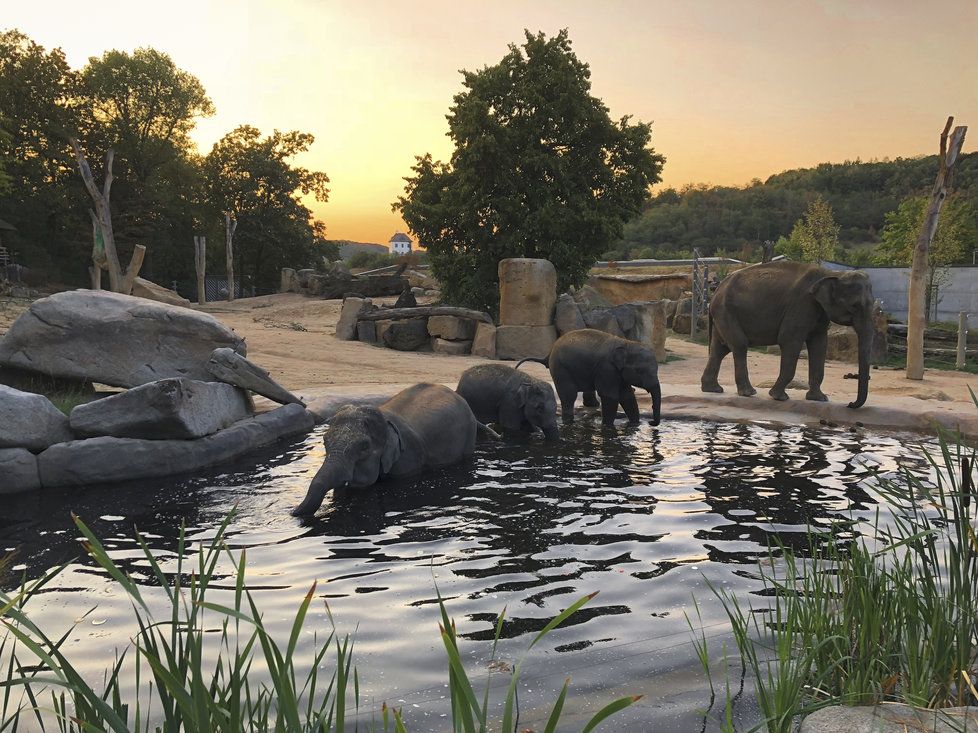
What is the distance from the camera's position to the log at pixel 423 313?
18688 millimetres

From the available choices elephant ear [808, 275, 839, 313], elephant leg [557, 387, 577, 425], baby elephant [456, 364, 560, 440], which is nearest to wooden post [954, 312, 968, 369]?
elephant ear [808, 275, 839, 313]

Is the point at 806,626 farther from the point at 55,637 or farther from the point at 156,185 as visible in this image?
the point at 156,185

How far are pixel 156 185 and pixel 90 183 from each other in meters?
21.6

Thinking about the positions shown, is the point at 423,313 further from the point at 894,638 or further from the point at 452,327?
the point at 894,638

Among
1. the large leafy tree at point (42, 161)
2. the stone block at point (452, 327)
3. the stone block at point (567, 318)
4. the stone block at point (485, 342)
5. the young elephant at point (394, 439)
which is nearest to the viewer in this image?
the young elephant at point (394, 439)

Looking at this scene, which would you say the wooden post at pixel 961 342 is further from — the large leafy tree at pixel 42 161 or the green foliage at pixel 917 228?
the large leafy tree at pixel 42 161

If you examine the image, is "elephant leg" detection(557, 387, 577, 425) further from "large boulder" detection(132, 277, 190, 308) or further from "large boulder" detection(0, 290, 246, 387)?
"large boulder" detection(132, 277, 190, 308)

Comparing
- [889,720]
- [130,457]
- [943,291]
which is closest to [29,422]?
[130,457]

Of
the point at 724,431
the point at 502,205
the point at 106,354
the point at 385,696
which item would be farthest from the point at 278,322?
the point at 385,696

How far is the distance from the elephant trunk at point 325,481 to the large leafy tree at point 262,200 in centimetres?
3725

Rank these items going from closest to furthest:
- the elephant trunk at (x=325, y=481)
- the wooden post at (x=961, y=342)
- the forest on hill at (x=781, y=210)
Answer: the elephant trunk at (x=325, y=481) → the wooden post at (x=961, y=342) → the forest on hill at (x=781, y=210)

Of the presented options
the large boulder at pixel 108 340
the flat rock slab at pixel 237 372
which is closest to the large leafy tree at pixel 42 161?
the large boulder at pixel 108 340

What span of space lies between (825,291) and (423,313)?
10527mm

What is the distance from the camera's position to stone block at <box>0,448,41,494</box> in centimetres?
609
